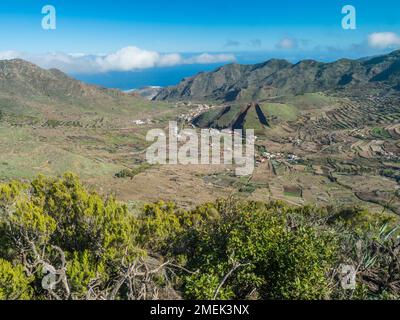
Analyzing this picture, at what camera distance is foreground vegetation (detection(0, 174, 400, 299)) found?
50.0 feet

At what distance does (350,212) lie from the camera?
1887 inches

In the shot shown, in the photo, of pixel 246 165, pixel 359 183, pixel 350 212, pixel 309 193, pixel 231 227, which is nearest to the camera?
pixel 231 227

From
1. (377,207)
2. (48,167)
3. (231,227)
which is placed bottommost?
(377,207)

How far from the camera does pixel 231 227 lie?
2066cm

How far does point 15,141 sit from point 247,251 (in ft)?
468

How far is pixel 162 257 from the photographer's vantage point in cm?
2667

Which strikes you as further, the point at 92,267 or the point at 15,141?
the point at 15,141

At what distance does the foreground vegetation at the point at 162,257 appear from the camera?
15242 millimetres
